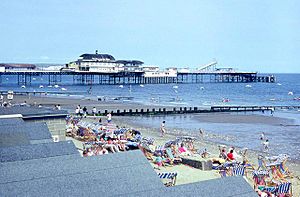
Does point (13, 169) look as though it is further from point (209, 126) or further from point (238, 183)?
point (209, 126)

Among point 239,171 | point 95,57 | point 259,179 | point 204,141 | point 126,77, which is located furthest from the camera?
point 126,77

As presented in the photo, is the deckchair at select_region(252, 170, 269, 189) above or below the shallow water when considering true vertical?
above

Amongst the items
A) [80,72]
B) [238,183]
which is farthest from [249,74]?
[238,183]

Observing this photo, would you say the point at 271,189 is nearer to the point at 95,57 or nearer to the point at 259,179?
the point at 259,179

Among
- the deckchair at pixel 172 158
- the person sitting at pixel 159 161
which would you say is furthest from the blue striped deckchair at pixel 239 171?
the person sitting at pixel 159 161

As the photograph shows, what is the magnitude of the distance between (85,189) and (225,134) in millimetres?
23726

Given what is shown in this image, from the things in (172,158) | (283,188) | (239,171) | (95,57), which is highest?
(95,57)

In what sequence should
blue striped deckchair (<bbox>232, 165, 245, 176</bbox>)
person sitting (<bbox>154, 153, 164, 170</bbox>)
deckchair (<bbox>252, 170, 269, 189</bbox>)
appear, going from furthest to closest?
person sitting (<bbox>154, 153, 164, 170</bbox>) < blue striped deckchair (<bbox>232, 165, 245, 176</bbox>) < deckchair (<bbox>252, 170, 269, 189</bbox>)

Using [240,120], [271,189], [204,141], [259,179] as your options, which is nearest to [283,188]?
[271,189]

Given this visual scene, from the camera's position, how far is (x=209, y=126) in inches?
1345

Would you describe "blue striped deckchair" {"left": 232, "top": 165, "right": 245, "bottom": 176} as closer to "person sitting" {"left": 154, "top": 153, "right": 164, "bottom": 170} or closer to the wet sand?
"person sitting" {"left": 154, "top": 153, "right": 164, "bottom": 170}

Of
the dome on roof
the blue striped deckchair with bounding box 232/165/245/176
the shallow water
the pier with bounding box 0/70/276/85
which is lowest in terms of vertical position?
the shallow water

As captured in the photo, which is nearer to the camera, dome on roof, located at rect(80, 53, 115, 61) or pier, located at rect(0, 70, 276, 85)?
pier, located at rect(0, 70, 276, 85)

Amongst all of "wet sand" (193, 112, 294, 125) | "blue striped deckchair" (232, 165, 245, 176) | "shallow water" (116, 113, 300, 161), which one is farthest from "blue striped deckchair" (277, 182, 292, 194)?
"wet sand" (193, 112, 294, 125)
